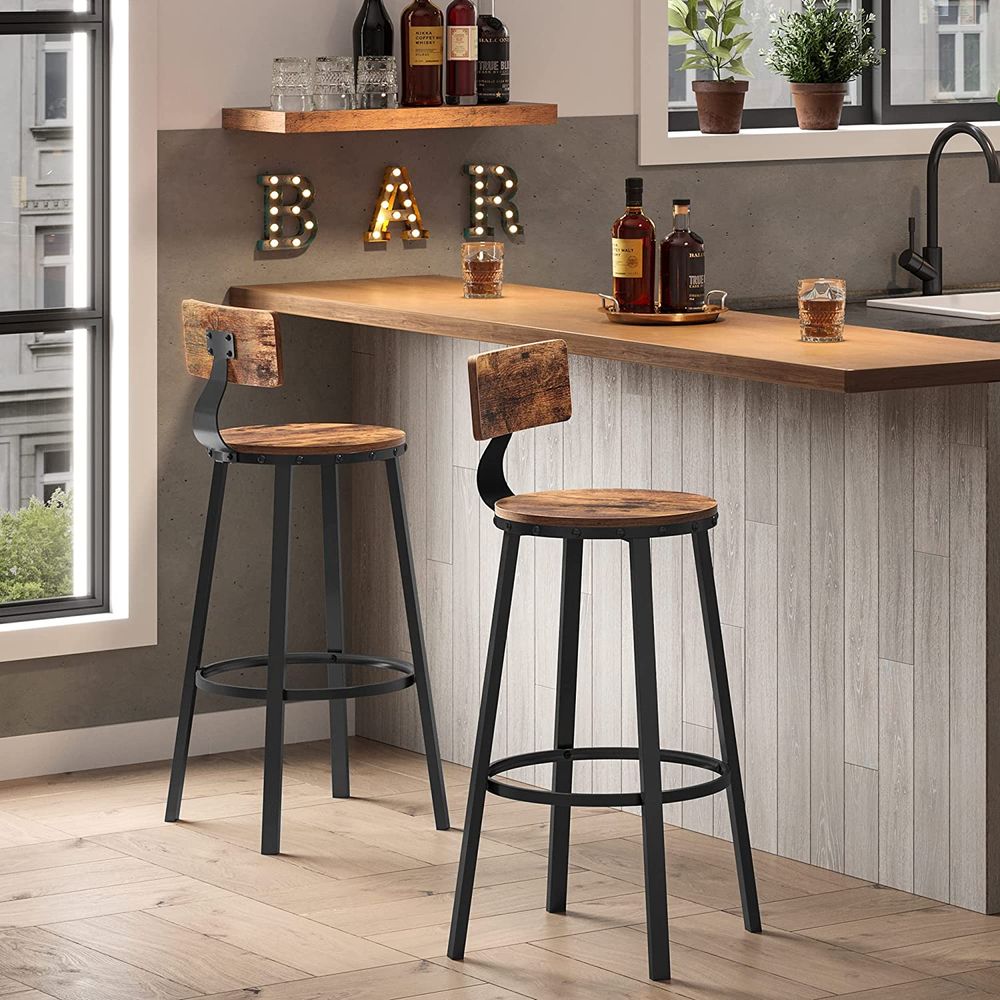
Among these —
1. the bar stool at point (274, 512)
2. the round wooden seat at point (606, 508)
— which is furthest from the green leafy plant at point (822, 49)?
the round wooden seat at point (606, 508)

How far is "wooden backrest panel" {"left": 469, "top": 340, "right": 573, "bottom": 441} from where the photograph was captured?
3.43 m

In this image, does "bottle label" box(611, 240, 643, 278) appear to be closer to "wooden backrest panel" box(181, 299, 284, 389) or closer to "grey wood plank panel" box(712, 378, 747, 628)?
"grey wood plank panel" box(712, 378, 747, 628)

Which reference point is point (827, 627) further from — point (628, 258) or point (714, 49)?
point (714, 49)

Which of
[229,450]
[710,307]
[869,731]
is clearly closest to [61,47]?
[229,450]

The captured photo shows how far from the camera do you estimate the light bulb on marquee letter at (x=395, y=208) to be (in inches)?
188

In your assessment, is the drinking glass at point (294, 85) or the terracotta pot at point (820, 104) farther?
the terracotta pot at point (820, 104)

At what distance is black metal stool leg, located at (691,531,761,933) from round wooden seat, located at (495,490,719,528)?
0.08 metres

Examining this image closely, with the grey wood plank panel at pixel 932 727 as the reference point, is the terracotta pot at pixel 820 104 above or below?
above

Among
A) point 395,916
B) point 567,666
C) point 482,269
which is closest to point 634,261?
point 482,269

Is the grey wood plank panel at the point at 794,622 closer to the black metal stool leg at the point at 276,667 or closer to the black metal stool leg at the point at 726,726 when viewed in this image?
the black metal stool leg at the point at 726,726

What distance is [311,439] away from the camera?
411 centimetres

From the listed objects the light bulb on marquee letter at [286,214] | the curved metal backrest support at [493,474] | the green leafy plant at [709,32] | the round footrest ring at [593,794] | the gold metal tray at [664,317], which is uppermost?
the green leafy plant at [709,32]

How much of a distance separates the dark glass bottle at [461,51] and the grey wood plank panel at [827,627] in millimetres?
1341

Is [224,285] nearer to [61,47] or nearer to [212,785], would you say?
[61,47]
